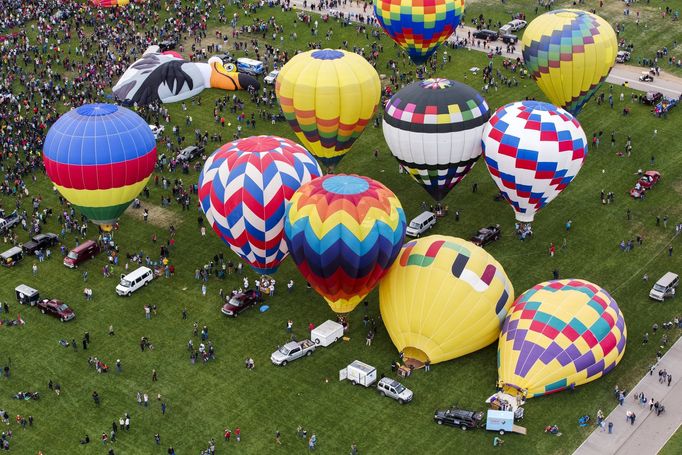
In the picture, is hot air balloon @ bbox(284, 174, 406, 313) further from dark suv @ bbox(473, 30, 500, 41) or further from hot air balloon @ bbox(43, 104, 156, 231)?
dark suv @ bbox(473, 30, 500, 41)

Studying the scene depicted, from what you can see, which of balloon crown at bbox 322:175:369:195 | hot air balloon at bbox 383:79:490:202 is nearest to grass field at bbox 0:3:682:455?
hot air balloon at bbox 383:79:490:202

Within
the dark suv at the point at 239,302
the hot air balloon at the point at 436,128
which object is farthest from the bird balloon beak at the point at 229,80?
the dark suv at the point at 239,302

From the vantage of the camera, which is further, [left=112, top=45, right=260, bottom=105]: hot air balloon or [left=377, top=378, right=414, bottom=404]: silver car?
[left=112, top=45, right=260, bottom=105]: hot air balloon

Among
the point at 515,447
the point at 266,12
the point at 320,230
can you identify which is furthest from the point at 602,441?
the point at 266,12

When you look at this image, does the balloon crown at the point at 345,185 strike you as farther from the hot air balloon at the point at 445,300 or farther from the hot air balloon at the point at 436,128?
the hot air balloon at the point at 436,128

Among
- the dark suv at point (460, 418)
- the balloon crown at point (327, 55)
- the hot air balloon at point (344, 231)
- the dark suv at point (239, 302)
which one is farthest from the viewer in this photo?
the balloon crown at point (327, 55)

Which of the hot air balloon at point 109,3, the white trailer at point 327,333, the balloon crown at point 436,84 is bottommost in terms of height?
the hot air balloon at point 109,3

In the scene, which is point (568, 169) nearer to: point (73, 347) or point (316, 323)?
point (316, 323)

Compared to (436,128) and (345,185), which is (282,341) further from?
(436,128)
